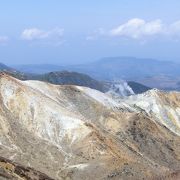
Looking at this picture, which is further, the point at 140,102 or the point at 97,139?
the point at 140,102

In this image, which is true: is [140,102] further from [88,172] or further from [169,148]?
[88,172]

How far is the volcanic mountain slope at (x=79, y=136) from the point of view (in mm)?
107875

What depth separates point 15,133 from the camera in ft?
376

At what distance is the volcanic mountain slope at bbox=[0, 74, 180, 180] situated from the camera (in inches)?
4247

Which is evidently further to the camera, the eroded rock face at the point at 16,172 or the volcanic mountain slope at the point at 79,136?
the volcanic mountain slope at the point at 79,136

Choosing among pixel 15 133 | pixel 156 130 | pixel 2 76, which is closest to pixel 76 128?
pixel 15 133

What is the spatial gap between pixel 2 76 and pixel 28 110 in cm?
1151

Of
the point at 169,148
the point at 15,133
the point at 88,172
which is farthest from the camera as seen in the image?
the point at 169,148

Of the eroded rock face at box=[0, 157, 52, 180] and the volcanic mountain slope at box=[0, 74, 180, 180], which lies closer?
the eroded rock face at box=[0, 157, 52, 180]

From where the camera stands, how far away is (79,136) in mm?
119000

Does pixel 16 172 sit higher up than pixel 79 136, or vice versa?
pixel 79 136

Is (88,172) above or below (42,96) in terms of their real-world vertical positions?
below

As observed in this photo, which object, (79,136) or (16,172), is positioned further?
(79,136)

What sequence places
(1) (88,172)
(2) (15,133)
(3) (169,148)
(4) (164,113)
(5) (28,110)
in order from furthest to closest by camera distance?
(4) (164,113) < (3) (169,148) < (5) (28,110) < (2) (15,133) < (1) (88,172)
